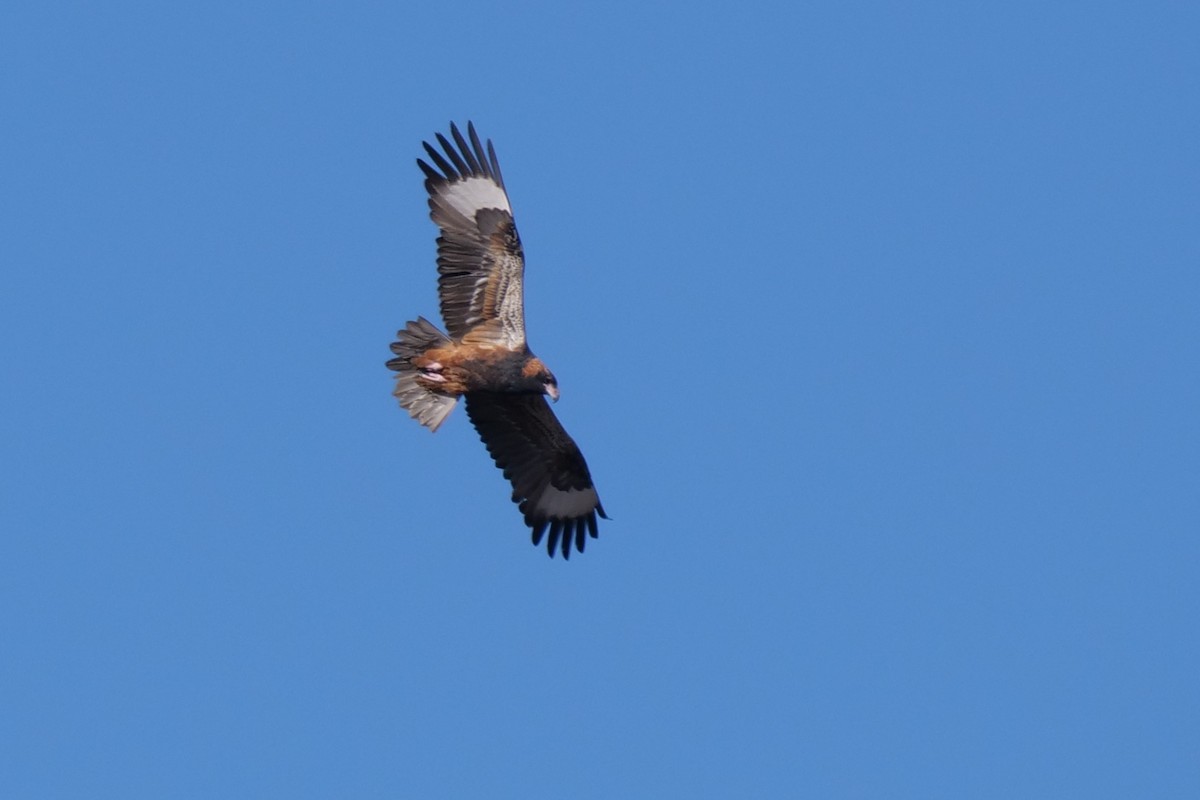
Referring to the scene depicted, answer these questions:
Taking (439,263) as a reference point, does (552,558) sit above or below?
below

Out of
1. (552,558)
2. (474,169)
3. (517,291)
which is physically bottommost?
(552,558)

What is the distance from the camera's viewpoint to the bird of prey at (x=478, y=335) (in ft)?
50.4

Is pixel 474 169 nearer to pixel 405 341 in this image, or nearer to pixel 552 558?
pixel 405 341

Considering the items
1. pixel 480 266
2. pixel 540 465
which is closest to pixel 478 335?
pixel 480 266

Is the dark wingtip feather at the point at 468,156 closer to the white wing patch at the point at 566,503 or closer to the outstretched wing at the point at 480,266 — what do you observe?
the outstretched wing at the point at 480,266

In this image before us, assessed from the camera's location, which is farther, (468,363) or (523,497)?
(523,497)

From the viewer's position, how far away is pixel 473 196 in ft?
51.8

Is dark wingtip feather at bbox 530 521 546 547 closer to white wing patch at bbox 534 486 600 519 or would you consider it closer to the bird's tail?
white wing patch at bbox 534 486 600 519

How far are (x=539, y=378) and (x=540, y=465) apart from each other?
4.93ft

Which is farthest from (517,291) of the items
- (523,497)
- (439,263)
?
(523,497)

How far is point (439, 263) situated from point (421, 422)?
1.35m

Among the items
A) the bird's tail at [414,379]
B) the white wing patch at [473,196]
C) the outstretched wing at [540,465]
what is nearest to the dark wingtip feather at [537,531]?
the outstretched wing at [540,465]

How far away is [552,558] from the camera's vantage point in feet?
55.0

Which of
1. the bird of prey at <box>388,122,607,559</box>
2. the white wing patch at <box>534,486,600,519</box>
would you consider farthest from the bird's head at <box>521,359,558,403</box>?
the white wing patch at <box>534,486,600,519</box>
